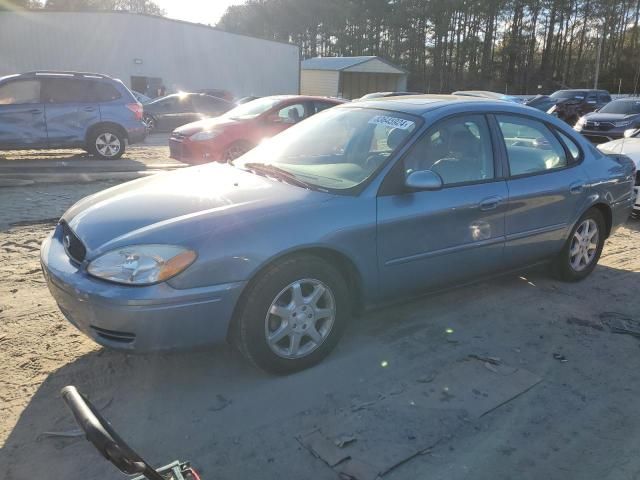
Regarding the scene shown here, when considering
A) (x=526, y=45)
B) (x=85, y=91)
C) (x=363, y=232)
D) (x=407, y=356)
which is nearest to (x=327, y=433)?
(x=407, y=356)

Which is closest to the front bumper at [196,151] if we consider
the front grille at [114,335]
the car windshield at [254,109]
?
the car windshield at [254,109]

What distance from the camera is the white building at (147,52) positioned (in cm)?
2670

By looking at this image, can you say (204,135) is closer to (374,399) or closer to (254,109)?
(254,109)

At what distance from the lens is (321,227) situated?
3131 mm

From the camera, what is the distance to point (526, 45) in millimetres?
60812

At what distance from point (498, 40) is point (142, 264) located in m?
67.8

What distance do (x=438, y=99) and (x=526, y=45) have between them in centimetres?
6410

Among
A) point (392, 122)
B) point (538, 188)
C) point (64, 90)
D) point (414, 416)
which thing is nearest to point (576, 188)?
point (538, 188)

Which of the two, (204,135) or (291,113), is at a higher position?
(291,113)

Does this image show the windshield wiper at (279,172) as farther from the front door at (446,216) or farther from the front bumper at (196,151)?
the front bumper at (196,151)

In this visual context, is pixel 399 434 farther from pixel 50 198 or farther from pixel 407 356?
pixel 50 198

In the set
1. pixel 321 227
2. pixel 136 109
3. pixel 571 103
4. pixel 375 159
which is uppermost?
pixel 571 103

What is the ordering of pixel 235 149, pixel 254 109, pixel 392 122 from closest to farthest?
pixel 392 122 < pixel 235 149 < pixel 254 109

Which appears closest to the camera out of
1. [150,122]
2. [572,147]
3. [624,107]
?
[572,147]
